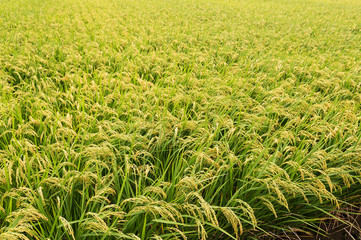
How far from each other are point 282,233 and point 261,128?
1037 millimetres

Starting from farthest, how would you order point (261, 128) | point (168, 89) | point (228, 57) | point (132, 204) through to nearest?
point (228, 57), point (168, 89), point (261, 128), point (132, 204)

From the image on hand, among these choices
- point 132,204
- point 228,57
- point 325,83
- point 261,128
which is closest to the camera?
point 132,204

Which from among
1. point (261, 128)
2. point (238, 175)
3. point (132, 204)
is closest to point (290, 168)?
point (238, 175)

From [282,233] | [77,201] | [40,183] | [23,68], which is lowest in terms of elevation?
[282,233]

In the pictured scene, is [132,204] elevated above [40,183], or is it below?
below

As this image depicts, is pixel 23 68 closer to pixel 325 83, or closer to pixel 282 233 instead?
pixel 282 233

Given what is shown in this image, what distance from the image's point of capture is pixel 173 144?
2361 millimetres

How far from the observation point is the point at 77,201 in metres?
1.84

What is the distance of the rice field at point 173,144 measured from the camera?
167 centimetres

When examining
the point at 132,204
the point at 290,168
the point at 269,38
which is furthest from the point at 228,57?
the point at 132,204

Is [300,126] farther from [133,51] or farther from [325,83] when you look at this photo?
[133,51]

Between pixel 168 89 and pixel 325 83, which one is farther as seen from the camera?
pixel 325 83

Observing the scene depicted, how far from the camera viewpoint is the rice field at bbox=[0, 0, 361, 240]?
1.67 m

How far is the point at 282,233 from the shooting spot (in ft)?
7.04
